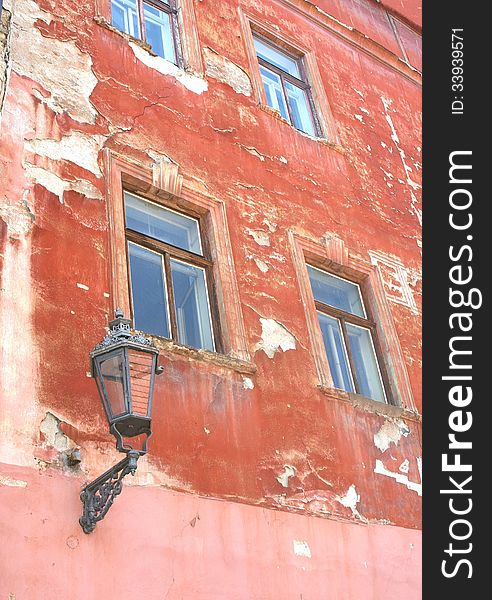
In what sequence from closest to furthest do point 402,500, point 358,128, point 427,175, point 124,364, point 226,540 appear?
point 124,364, point 226,540, point 402,500, point 427,175, point 358,128

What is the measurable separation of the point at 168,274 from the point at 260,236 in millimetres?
1157

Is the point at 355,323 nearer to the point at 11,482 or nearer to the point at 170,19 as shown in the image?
the point at 170,19

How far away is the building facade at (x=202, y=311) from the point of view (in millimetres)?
4828

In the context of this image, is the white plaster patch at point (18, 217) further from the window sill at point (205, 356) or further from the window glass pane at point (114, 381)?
the window glass pane at point (114, 381)

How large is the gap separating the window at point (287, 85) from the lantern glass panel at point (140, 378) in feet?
16.3

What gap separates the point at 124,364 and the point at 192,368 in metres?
1.40

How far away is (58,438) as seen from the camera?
4797mm

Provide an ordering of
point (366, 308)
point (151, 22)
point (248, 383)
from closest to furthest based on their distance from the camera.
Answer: point (248, 383) → point (366, 308) → point (151, 22)

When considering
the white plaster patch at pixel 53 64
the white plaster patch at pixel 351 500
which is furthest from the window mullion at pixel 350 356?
the white plaster patch at pixel 53 64

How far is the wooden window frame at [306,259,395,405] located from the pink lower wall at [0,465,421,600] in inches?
61.0

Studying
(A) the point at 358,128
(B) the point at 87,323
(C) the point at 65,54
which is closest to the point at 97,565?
(B) the point at 87,323

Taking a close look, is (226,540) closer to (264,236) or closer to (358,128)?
(264,236)

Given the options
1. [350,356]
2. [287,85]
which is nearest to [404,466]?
[350,356]

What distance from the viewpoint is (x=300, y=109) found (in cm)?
939
